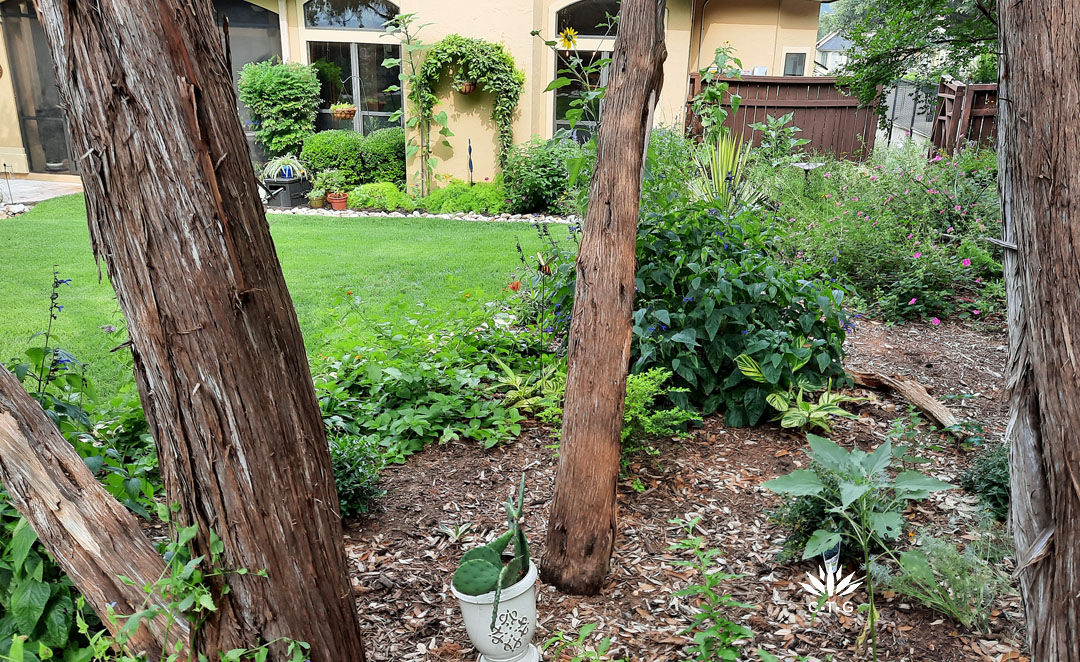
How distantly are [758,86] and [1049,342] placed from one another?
10.3 metres

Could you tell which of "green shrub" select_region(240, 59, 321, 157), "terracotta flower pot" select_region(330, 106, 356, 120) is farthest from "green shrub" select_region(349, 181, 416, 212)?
"terracotta flower pot" select_region(330, 106, 356, 120)

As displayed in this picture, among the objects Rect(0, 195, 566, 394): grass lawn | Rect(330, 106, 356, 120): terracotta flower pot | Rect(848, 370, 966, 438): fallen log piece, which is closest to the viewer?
Rect(848, 370, 966, 438): fallen log piece

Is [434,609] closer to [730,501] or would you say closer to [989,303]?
[730,501]

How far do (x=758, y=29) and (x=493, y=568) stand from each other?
36.2 ft

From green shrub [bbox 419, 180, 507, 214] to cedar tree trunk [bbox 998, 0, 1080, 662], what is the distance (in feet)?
29.3

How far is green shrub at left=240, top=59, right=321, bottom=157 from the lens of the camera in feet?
36.9

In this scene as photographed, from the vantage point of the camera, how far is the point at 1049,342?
5.19ft

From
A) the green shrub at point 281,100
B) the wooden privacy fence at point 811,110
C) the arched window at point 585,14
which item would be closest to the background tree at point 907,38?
the wooden privacy fence at point 811,110

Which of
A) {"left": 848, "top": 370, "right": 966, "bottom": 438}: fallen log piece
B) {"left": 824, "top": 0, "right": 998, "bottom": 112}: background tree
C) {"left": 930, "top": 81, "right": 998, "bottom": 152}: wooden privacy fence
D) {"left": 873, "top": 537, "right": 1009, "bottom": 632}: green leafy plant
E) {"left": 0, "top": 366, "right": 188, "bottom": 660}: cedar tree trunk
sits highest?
{"left": 824, "top": 0, "right": 998, "bottom": 112}: background tree

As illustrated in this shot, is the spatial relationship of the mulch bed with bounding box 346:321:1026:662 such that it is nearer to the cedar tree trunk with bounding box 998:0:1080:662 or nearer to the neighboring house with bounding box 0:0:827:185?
the cedar tree trunk with bounding box 998:0:1080:662

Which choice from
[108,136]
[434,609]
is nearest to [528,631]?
[434,609]

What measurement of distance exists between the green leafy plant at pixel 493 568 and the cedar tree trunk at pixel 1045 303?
1.39 meters

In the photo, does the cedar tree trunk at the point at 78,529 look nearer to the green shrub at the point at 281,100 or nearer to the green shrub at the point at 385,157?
the green shrub at the point at 385,157

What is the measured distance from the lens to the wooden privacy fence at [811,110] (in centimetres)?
1078
